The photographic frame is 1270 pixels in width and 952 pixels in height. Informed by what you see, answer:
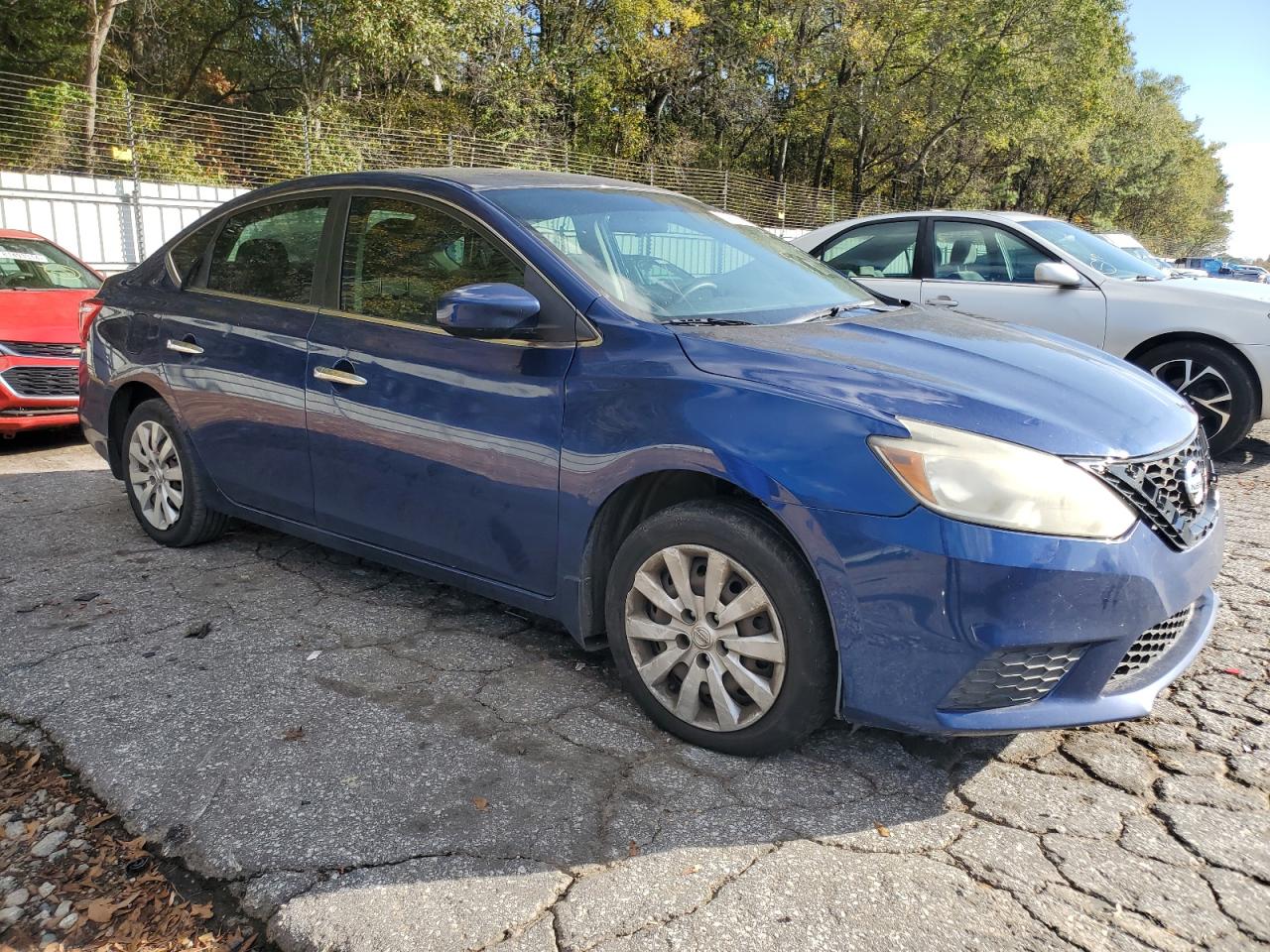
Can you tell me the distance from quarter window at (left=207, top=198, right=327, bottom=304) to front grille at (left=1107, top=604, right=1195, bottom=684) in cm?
305

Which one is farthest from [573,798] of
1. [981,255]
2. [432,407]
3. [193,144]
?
[193,144]

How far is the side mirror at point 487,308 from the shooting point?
2.92 m

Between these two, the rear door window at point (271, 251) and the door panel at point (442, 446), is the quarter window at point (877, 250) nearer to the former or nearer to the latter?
the rear door window at point (271, 251)

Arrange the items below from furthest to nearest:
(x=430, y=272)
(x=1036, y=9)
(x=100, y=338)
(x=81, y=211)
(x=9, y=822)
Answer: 1. (x=1036, y=9)
2. (x=81, y=211)
3. (x=100, y=338)
4. (x=430, y=272)
5. (x=9, y=822)

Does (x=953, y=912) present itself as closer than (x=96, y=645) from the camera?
Yes

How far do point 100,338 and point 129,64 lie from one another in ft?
80.0

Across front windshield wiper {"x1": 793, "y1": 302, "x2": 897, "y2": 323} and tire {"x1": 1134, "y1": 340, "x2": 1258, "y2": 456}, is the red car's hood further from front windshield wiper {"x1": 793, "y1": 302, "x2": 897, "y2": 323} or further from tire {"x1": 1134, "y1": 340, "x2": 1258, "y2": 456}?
tire {"x1": 1134, "y1": 340, "x2": 1258, "y2": 456}

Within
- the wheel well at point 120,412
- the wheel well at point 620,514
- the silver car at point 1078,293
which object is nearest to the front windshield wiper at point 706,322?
the wheel well at point 620,514

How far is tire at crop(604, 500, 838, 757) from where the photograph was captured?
2512 millimetres

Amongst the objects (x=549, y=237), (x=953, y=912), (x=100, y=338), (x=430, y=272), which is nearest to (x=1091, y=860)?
(x=953, y=912)

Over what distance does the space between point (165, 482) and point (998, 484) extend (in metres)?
3.71

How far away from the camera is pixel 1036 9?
31391 millimetres

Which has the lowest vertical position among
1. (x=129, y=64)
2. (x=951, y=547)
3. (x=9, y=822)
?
(x=9, y=822)

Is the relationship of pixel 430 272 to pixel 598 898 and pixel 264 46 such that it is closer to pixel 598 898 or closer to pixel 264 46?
pixel 598 898
